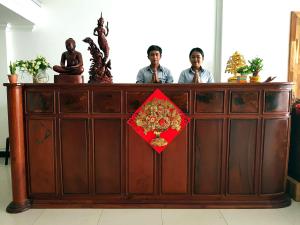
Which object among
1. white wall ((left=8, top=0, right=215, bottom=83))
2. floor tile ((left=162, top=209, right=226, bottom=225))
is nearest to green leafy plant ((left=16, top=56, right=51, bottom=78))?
white wall ((left=8, top=0, right=215, bottom=83))

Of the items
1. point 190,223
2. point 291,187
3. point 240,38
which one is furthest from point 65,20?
point 291,187

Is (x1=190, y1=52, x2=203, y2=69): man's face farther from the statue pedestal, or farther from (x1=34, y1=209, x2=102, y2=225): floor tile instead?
(x1=34, y1=209, x2=102, y2=225): floor tile

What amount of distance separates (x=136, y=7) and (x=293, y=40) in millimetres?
2532

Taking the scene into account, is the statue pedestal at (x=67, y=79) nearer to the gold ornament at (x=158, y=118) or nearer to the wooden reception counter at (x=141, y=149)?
the wooden reception counter at (x=141, y=149)

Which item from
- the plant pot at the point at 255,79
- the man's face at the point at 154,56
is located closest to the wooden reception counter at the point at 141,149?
the plant pot at the point at 255,79

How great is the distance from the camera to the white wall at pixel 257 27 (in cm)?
411

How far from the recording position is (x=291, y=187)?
2.83 metres

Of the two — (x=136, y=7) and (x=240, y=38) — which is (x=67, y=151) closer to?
(x=136, y=7)

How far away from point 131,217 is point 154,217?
21cm

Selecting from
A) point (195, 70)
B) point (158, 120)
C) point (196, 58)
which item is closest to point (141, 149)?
point (158, 120)

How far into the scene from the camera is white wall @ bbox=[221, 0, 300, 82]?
4113mm

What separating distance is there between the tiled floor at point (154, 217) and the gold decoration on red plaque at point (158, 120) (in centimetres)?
60

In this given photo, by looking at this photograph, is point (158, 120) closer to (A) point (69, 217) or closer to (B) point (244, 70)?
(B) point (244, 70)

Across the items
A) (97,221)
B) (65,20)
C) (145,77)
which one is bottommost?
Answer: (97,221)
